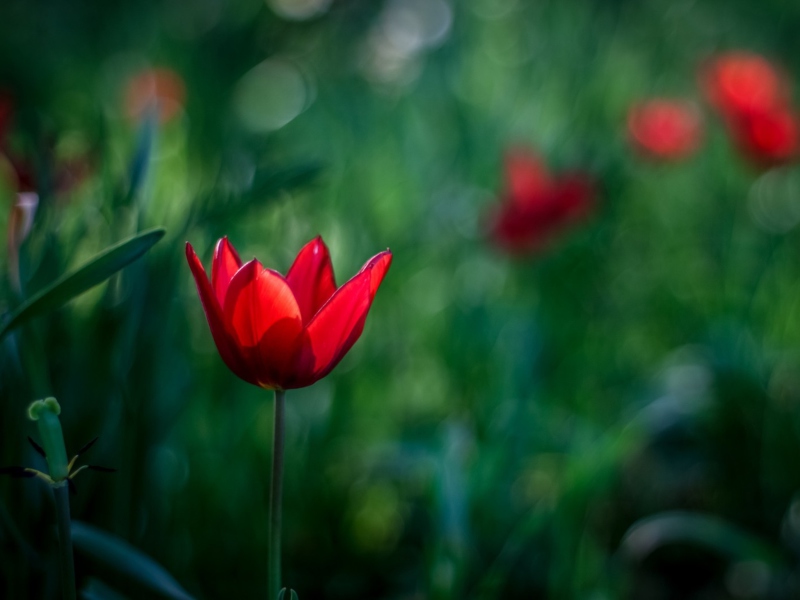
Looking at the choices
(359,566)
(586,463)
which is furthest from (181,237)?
(359,566)

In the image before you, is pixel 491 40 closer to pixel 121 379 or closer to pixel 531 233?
pixel 531 233

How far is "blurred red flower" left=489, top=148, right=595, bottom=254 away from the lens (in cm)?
123

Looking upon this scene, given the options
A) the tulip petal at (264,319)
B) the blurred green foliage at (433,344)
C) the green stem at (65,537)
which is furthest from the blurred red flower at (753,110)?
the green stem at (65,537)

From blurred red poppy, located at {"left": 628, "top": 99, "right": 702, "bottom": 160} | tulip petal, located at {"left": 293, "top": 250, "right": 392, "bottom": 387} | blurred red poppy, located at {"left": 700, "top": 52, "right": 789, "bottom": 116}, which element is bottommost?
blurred red poppy, located at {"left": 628, "top": 99, "right": 702, "bottom": 160}

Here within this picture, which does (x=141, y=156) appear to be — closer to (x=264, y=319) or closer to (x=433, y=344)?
(x=264, y=319)

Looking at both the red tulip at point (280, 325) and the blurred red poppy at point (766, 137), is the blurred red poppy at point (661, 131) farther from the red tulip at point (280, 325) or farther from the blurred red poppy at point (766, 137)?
the red tulip at point (280, 325)

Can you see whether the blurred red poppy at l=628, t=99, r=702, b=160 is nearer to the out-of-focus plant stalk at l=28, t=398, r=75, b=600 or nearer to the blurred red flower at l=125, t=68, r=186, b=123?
the blurred red flower at l=125, t=68, r=186, b=123

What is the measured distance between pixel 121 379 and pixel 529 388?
568mm

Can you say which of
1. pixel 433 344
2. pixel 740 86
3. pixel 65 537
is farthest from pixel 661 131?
pixel 65 537

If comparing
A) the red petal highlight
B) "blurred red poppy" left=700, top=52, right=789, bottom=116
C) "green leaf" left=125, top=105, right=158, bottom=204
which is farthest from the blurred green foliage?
"blurred red poppy" left=700, top=52, right=789, bottom=116

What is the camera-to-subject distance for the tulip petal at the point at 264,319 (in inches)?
17.1

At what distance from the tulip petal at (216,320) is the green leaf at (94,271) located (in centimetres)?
3

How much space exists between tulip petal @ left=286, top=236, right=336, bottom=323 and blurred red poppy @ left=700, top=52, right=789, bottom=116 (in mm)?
1165

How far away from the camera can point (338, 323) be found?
438 millimetres
